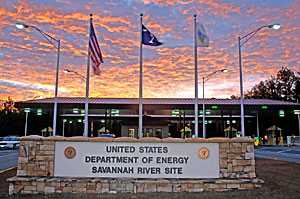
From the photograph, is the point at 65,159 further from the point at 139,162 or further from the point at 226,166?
the point at 226,166

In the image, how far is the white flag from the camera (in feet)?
57.8

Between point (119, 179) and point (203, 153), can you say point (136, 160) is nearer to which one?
point (119, 179)

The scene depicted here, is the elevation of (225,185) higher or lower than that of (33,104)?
lower

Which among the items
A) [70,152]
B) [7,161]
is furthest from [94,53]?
[7,161]

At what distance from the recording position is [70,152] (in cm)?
1150

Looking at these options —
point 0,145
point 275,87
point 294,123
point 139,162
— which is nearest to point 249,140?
point 139,162

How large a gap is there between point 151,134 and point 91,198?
44.9 metres

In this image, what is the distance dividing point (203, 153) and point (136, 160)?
2.22 meters

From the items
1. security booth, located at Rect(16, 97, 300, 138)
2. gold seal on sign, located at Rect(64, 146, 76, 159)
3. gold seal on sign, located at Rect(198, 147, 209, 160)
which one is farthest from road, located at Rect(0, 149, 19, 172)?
security booth, located at Rect(16, 97, 300, 138)

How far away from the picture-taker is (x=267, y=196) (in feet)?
33.6

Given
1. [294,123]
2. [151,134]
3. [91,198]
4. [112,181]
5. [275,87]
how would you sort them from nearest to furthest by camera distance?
[91,198]
[112,181]
[151,134]
[294,123]
[275,87]

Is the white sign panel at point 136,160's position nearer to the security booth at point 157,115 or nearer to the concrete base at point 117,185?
the concrete base at point 117,185

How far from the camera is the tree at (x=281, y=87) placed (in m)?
95.5

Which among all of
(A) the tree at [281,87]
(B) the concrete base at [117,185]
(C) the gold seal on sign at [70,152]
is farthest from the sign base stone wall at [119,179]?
(A) the tree at [281,87]
